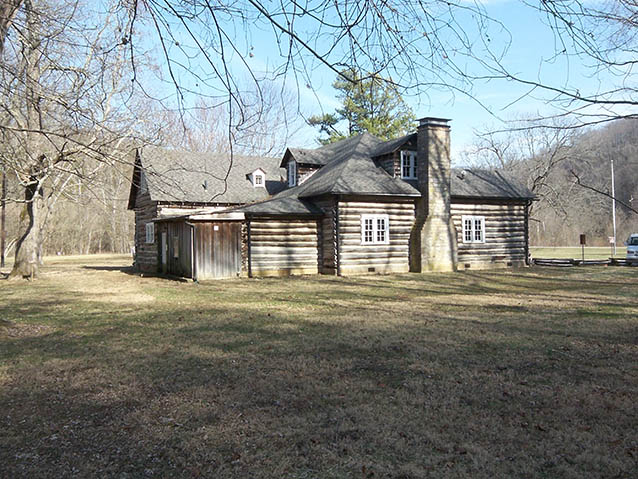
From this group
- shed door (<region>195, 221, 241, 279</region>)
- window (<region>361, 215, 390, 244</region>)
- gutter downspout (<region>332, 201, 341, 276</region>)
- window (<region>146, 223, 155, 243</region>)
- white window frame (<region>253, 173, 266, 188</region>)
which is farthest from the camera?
white window frame (<region>253, 173, 266, 188</region>)

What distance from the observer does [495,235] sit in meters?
28.5

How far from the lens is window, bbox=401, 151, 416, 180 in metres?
26.3

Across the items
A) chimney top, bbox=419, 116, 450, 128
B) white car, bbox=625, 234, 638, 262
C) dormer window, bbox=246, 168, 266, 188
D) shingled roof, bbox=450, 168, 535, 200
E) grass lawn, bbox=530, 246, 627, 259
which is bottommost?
grass lawn, bbox=530, 246, 627, 259

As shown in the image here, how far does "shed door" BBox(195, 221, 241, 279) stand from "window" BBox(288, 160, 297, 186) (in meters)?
6.92

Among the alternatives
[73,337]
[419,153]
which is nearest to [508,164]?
[419,153]

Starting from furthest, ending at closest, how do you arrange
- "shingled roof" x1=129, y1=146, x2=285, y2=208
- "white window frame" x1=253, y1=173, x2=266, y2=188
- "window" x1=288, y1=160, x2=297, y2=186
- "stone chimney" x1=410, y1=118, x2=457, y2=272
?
"white window frame" x1=253, y1=173, x2=266, y2=188 → "window" x1=288, y1=160, x2=297, y2=186 → "shingled roof" x1=129, y1=146, x2=285, y2=208 → "stone chimney" x1=410, y1=118, x2=457, y2=272

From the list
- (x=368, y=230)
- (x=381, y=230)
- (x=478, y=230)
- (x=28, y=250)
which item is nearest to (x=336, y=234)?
(x=368, y=230)

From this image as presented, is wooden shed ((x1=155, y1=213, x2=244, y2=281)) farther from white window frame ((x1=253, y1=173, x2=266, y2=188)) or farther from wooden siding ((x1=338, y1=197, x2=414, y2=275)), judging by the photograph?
white window frame ((x1=253, y1=173, x2=266, y2=188))

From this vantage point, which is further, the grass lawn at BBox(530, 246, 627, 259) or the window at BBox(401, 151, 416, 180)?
the grass lawn at BBox(530, 246, 627, 259)

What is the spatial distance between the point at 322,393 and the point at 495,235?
24.6 meters

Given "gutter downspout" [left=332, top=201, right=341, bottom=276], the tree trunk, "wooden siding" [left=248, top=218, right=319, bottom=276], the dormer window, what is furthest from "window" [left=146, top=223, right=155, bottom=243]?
"gutter downspout" [left=332, top=201, right=341, bottom=276]

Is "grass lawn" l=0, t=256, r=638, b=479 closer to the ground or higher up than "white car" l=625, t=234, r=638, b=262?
closer to the ground

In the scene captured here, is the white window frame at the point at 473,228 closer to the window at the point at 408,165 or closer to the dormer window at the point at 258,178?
the window at the point at 408,165

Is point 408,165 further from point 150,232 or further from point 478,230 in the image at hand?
point 150,232
